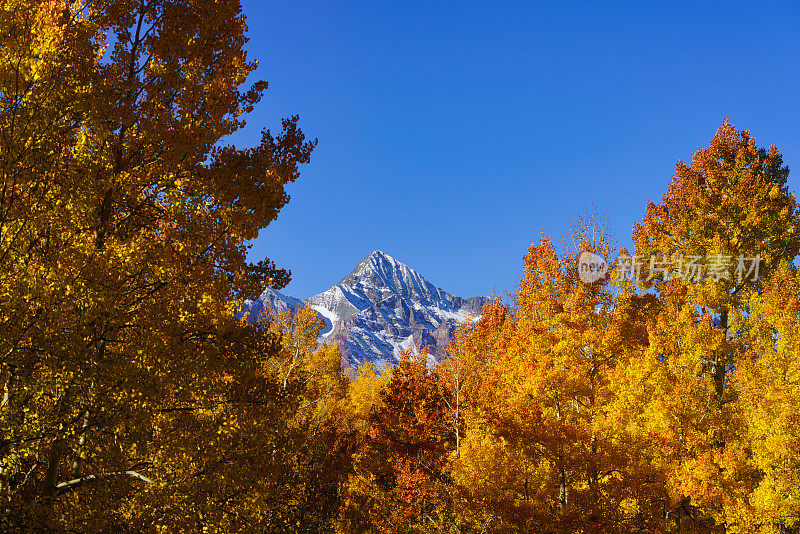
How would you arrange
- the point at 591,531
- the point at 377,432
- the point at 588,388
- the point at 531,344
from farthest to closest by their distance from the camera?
1. the point at 377,432
2. the point at 531,344
3. the point at 588,388
4. the point at 591,531

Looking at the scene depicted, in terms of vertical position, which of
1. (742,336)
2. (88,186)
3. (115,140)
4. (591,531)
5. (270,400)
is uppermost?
(742,336)

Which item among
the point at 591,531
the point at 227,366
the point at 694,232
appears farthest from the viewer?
the point at 694,232

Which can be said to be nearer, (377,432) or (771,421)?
(771,421)

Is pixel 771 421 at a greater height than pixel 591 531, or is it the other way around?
pixel 771 421

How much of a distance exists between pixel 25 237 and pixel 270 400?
413 cm

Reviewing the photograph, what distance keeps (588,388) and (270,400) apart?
33.7 ft

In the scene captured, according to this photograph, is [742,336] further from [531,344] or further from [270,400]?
[270,400]

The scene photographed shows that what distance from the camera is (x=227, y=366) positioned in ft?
24.2

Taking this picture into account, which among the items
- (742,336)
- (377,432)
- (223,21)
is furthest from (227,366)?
(742,336)

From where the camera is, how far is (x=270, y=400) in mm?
A: 8062

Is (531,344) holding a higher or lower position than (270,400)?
higher

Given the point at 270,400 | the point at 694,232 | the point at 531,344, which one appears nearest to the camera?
the point at 270,400

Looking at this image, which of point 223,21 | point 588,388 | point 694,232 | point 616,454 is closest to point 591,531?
point 616,454

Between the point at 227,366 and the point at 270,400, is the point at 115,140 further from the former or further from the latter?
the point at 270,400
